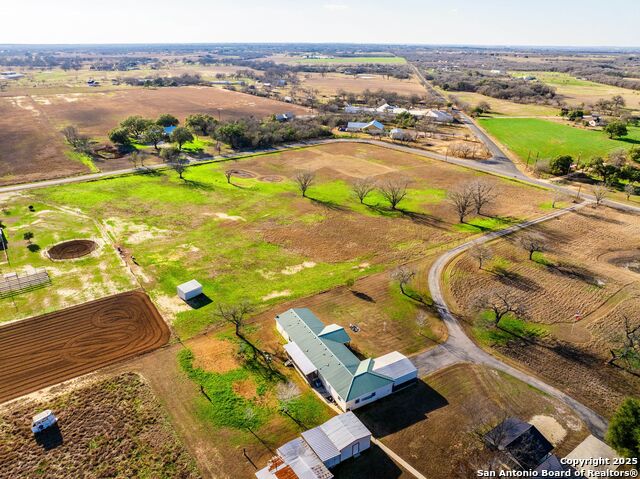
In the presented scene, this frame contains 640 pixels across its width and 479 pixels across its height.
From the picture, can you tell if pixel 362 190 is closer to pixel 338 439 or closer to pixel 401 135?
pixel 401 135

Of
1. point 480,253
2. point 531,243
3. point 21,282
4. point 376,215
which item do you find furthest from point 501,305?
point 21,282

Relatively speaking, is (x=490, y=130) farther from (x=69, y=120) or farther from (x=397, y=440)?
(x=69, y=120)

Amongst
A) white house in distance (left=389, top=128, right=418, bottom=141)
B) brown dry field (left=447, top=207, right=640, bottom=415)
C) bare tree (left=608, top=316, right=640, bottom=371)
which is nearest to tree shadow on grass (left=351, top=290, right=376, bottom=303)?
brown dry field (left=447, top=207, right=640, bottom=415)

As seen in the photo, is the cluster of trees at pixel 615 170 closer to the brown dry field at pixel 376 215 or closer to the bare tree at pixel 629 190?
the bare tree at pixel 629 190

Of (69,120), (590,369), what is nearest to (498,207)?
(590,369)

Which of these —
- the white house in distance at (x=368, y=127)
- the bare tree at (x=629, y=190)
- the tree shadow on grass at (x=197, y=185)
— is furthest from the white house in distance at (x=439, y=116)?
the tree shadow on grass at (x=197, y=185)

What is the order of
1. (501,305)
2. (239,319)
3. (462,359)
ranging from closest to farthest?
(462,359), (239,319), (501,305)

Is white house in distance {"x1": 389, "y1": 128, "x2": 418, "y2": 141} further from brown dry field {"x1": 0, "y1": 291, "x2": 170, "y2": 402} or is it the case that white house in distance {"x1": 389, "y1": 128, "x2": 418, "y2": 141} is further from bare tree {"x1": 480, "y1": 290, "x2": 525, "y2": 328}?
brown dry field {"x1": 0, "y1": 291, "x2": 170, "y2": 402}
